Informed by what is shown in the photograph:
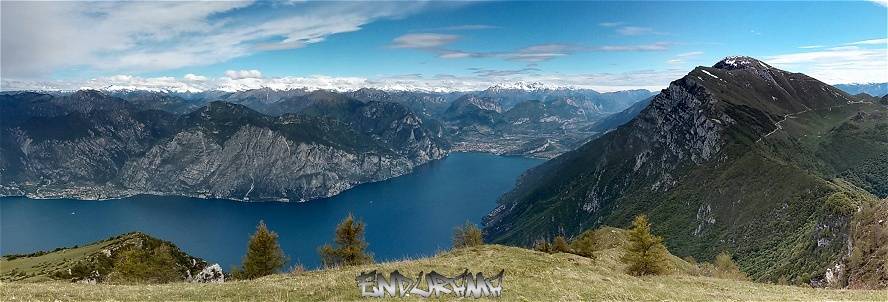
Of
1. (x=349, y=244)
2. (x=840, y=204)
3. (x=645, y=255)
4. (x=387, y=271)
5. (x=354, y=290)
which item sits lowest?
(x=840, y=204)

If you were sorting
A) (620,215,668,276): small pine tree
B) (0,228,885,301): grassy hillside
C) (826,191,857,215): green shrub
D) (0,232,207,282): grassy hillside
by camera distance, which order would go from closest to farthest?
(0,228,885,301): grassy hillside < (620,215,668,276): small pine tree < (0,232,207,282): grassy hillside < (826,191,857,215): green shrub

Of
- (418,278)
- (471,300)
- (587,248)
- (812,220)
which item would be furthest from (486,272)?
(812,220)

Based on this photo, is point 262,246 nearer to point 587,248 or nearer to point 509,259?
point 509,259

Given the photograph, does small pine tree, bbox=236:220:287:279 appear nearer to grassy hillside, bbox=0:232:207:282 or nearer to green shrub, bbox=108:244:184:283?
green shrub, bbox=108:244:184:283

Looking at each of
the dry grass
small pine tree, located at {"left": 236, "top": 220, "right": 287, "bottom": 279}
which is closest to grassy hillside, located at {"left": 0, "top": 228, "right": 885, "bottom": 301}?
the dry grass

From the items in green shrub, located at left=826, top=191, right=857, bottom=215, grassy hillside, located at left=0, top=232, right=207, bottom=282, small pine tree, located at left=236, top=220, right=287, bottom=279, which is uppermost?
small pine tree, located at left=236, top=220, right=287, bottom=279

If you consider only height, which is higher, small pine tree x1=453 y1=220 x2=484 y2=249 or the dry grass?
the dry grass

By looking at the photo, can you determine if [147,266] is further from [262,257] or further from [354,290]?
[354,290]

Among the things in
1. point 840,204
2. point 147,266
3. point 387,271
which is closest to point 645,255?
point 387,271
